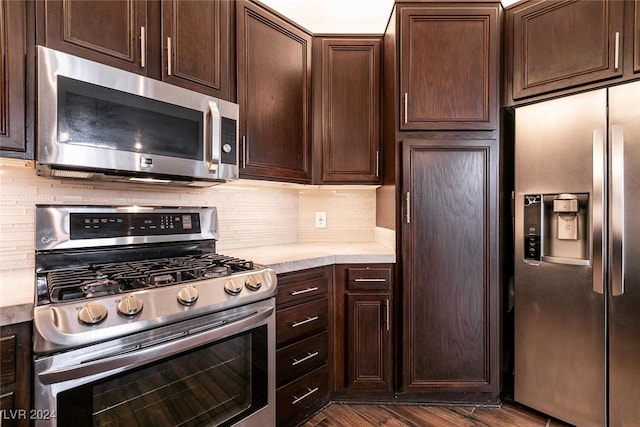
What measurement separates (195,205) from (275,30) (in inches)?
44.8

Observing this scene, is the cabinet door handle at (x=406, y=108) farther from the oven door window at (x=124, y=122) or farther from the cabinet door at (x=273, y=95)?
the oven door window at (x=124, y=122)

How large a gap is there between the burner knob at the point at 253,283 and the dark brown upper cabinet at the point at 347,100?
0.90m

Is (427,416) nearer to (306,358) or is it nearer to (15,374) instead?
(306,358)

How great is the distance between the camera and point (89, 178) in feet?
4.56

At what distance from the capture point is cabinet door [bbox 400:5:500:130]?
178cm

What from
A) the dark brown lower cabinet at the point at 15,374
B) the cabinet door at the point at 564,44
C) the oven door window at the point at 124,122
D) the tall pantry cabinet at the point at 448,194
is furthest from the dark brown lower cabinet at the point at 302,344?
the cabinet door at the point at 564,44

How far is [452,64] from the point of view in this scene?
1789 mm

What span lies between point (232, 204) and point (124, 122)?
833mm

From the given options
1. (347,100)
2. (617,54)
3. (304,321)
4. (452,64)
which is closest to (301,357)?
(304,321)

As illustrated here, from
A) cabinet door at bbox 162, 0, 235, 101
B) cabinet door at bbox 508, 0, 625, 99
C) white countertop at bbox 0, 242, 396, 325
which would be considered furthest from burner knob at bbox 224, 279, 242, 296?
cabinet door at bbox 508, 0, 625, 99

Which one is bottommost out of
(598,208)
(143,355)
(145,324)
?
(143,355)

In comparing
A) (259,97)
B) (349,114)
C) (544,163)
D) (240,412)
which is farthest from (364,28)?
(240,412)

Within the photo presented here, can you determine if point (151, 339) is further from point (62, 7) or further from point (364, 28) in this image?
point (364, 28)

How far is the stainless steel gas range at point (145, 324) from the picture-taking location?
909mm
